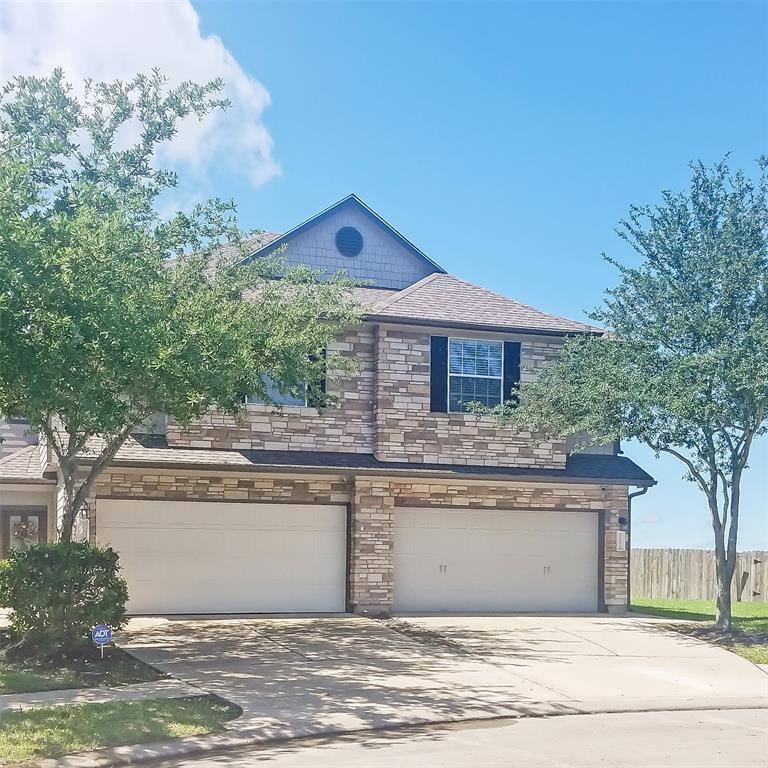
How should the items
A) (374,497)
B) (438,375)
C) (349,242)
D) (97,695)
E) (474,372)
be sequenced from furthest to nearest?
(349,242) < (474,372) < (438,375) < (374,497) < (97,695)

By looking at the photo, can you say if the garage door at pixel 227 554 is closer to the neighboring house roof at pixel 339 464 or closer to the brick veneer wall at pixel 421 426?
the neighboring house roof at pixel 339 464

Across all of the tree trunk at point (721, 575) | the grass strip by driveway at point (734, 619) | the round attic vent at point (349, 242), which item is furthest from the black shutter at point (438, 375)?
the grass strip by driveway at point (734, 619)

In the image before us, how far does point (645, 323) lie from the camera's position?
19.6 m

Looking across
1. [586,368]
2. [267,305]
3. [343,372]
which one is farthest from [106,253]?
[586,368]

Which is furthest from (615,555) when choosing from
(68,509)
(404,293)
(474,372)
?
(68,509)

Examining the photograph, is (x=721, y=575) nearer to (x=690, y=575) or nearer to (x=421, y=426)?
(x=421, y=426)

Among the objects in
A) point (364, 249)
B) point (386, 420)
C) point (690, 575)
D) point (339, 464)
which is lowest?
point (690, 575)

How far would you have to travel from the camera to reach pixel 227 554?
779 inches

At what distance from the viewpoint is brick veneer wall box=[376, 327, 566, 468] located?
67.5 ft

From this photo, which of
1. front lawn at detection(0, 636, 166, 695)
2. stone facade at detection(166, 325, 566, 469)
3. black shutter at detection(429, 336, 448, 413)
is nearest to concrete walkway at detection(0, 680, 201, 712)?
front lawn at detection(0, 636, 166, 695)

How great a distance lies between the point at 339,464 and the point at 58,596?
740 centimetres

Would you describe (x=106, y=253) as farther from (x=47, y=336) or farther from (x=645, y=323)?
(x=645, y=323)

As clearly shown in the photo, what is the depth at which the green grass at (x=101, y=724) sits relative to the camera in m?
9.48

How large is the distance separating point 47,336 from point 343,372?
9.28 m
